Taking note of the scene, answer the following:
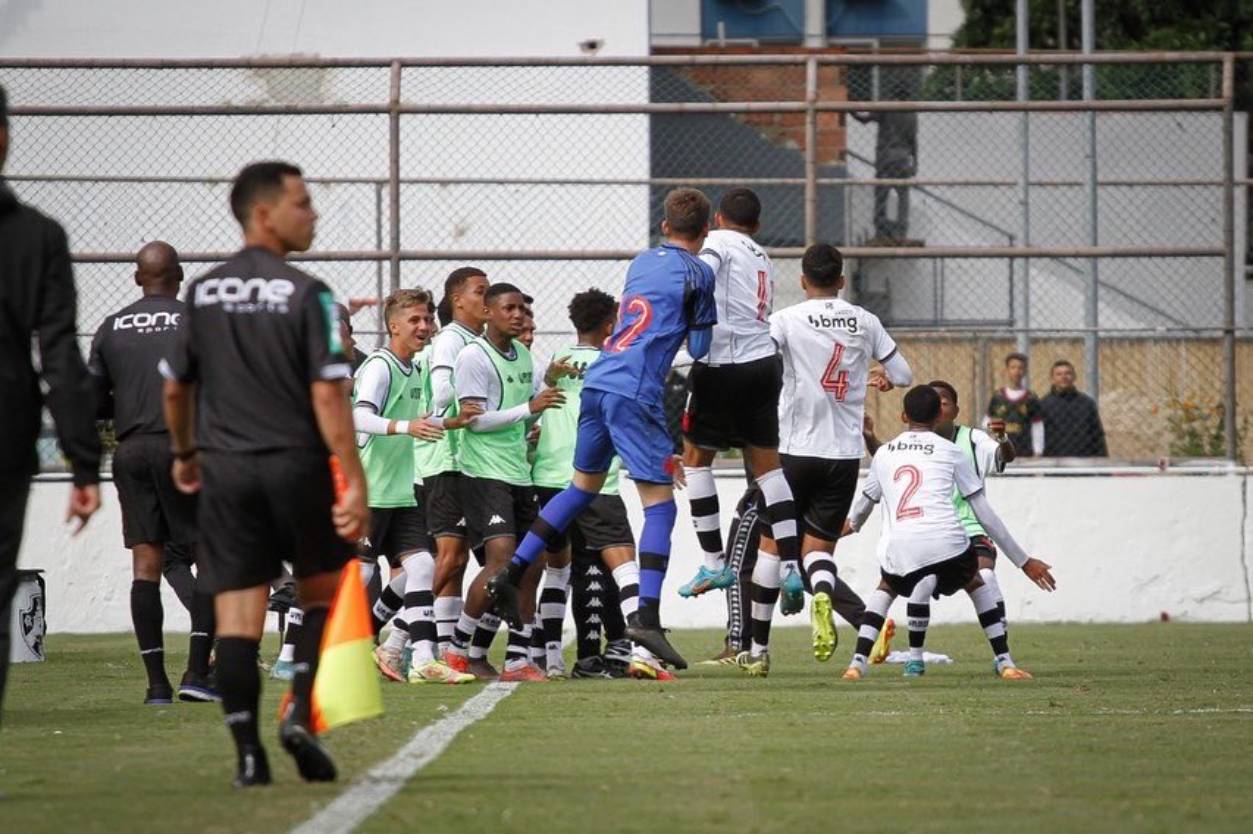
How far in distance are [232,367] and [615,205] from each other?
10.8 m

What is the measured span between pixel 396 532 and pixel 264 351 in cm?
524

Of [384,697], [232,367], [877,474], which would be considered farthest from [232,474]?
[877,474]

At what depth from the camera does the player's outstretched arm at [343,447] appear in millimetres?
6375

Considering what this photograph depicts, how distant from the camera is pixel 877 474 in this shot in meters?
11.7

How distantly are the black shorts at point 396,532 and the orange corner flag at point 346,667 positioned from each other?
494cm

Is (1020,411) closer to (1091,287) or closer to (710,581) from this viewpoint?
(1091,287)

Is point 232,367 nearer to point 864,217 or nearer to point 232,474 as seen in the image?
point 232,474

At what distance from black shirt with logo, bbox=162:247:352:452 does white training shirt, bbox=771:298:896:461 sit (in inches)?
216

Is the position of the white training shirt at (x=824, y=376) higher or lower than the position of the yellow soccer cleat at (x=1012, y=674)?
higher

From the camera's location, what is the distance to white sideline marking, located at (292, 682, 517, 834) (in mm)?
5680

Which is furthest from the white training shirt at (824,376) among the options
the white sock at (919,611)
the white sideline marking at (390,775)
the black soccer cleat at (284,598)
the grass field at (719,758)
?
the black soccer cleat at (284,598)

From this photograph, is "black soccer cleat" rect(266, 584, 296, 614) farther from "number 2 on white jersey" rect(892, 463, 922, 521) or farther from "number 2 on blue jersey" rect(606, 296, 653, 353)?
"number 2 on white jersey" rect(892, 463, 922, 521)

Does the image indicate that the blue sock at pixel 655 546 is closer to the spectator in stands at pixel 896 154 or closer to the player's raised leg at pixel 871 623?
the player's raised leg at pixel 871 623

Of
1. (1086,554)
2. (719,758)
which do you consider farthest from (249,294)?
(1086,554)
